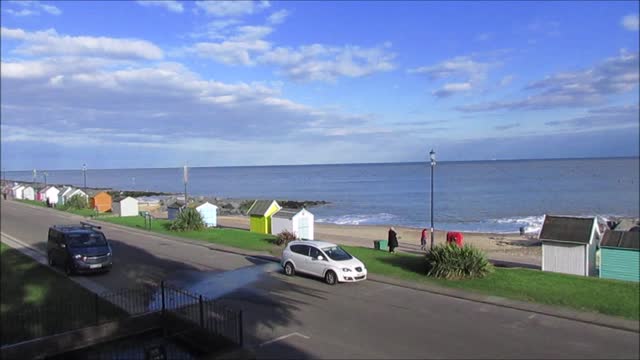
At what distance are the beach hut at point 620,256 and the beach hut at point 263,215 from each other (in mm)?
19333

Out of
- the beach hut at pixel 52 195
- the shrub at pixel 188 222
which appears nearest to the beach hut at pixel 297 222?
the shrub at pixel 188 222

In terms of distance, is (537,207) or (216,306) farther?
(537,207)

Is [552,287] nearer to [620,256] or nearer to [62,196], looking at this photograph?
[620,256]

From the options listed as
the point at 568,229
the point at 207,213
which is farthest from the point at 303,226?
the point at 568,229

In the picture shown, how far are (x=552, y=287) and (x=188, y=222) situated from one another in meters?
23.6

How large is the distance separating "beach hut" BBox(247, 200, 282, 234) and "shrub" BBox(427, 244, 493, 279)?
52.4 ft

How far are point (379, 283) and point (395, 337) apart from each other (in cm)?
630

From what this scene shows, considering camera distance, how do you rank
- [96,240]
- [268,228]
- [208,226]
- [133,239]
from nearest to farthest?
[96,240] < [133,239] < [268,228] < [208,226]

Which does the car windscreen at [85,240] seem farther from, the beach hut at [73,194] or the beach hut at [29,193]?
the beach hut at [29,193]

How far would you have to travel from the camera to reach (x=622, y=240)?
18.8m

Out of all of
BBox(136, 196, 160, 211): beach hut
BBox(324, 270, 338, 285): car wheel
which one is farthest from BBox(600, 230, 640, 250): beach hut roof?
BBox(136, 196, 160, 211): beach hut

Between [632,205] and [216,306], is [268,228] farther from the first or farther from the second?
[632,205]

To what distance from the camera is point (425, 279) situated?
18734 millimetres

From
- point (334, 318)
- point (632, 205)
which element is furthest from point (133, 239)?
point (632, 205)
